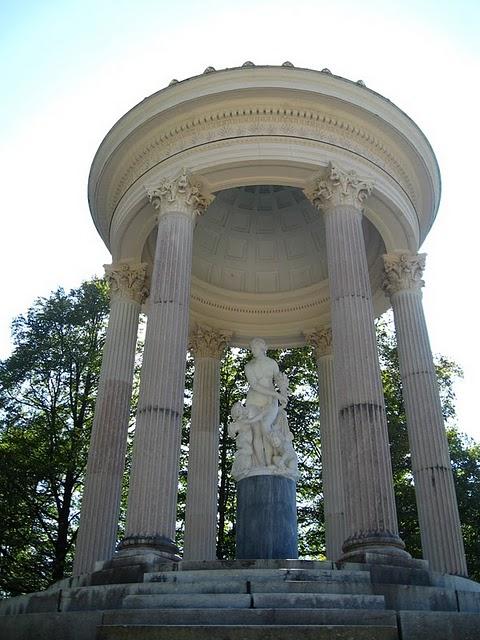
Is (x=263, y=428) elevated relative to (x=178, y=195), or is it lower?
lower

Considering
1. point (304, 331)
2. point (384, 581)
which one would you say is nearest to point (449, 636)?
point (384, 581)

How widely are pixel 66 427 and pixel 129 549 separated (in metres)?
17.4

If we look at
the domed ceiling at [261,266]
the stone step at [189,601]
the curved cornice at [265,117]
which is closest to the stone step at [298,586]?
the stone step at [189,601]

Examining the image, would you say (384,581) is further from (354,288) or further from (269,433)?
(354,288)

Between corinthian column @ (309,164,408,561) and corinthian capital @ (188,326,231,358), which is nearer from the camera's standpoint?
corinthian column @ (309,164,408,561)

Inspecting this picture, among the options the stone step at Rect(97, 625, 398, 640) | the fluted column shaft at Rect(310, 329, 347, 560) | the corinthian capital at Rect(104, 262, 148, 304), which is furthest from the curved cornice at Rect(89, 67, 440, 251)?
the stone step at Rect(97, 625, 398, 640)

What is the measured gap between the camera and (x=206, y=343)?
28.3 m

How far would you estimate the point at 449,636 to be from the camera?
918 centimetres

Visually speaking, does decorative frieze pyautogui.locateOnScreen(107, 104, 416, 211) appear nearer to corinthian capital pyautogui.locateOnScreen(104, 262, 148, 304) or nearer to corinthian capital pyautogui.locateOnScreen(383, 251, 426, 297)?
corinthian capital pyautogui.locateOnScreen(383, 251, 426, 297)

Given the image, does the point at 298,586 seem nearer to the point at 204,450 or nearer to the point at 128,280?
the point at 128,280

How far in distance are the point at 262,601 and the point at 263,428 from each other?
726cm

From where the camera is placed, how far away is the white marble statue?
55.1ft

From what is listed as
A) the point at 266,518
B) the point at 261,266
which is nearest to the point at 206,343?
the point at 261,266

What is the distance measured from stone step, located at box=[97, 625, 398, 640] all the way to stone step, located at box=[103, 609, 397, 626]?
60 centimetres
